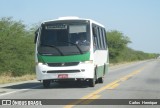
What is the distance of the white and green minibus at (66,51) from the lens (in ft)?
65.2

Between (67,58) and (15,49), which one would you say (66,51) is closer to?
(67,58)

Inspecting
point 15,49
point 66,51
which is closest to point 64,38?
point 66,51

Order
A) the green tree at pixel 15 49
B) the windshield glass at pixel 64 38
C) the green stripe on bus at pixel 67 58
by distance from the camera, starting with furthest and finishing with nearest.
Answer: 1. the green tree at pixel 15 49
2. the windshield glass at pixel 64 38
3. the green stripe on bus at pixel 67 58

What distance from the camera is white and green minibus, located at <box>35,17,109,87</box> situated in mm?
19875

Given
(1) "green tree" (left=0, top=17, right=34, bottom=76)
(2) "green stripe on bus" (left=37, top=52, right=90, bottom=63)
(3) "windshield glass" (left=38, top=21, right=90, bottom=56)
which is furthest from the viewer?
(1) "green tree" (left=0, top=17, right=34, bottom=76)

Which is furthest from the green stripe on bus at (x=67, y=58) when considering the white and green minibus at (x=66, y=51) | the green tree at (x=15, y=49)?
the green tree at (x=15, y=49)

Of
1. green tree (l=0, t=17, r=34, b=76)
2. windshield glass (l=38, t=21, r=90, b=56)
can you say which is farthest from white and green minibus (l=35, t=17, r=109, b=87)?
green tree (l=0, t=17, r=34, b=76)

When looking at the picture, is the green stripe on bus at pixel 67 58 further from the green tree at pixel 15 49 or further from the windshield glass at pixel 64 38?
the green tree at pixel 15 49

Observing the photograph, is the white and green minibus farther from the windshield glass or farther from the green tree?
the green tree

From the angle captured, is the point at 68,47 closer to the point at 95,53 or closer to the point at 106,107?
the point at 95,53

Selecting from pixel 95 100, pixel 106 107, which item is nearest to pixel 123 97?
pixel 95 100

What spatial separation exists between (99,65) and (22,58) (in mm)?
18677

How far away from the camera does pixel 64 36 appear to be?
20.3 metres

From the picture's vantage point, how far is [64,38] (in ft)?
66.5
